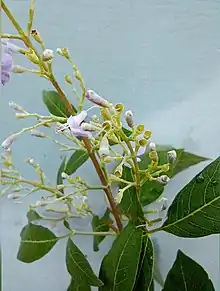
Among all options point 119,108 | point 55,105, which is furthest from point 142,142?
point 55,105

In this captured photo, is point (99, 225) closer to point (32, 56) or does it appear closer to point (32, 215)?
point (32, 215)

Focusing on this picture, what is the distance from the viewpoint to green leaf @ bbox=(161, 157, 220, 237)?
478mm

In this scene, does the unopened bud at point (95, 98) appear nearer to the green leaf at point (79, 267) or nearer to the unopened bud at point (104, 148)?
the unopened bud at point (104, 148)

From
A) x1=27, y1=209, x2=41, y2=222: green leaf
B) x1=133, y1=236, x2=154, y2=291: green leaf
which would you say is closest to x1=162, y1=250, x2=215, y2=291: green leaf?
x1=133, y1=236, x2=154, y2=291: green leaf

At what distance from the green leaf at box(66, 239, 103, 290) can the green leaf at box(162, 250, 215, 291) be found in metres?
0.09

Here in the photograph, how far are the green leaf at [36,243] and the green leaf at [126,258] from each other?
82 millimetres

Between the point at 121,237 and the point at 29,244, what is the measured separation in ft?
0.38

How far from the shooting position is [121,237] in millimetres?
500

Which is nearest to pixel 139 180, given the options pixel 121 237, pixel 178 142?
pixel 121 237

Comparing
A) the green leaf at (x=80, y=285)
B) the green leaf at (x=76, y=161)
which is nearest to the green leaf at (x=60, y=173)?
the green leaf at (x=76, y=161)

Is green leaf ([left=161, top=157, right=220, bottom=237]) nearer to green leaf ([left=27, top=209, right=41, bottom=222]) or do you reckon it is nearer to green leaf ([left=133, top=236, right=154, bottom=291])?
green leaf ([left=133, top=236, right=154, bottom=291])

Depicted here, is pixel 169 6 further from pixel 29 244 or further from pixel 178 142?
pixel 29 244

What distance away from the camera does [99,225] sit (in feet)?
2.00

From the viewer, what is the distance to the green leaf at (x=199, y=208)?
478 mm
